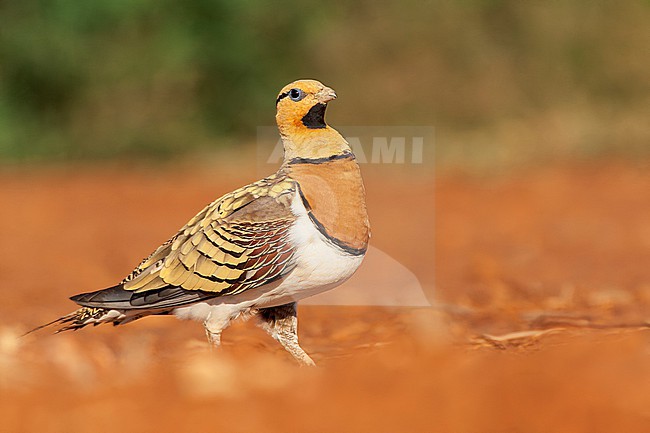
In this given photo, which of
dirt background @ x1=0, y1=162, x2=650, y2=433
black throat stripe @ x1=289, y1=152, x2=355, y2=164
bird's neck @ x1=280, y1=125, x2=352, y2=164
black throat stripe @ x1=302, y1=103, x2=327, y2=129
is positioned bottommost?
dirt background @ x1=0, y1=162, x2=650, y2=433

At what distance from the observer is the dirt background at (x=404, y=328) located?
2.37 meters

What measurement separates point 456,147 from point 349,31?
274cm

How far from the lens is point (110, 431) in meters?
2.37

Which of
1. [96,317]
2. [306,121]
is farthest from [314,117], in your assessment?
[96,317]

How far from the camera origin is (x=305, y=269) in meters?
3.01

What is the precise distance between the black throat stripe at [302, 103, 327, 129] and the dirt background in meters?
0.77

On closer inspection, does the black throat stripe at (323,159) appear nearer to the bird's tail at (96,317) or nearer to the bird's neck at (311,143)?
the bird's neck at (311,143)

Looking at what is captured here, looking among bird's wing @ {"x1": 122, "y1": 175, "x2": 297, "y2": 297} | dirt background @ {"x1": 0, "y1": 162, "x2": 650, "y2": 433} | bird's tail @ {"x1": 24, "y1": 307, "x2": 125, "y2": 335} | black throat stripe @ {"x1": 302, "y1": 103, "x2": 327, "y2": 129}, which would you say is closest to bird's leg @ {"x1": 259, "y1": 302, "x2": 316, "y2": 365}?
dirt background @ {"x1": 0, "y1": 162, "x2": 650, "y2": 433}

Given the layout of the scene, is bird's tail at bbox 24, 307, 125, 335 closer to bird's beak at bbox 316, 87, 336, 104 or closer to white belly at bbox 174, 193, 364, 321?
white belly at bbox 174, 193, 364, 321

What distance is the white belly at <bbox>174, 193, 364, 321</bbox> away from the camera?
300 centimetres

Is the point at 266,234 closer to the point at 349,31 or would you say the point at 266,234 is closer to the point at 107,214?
the point at 107,214

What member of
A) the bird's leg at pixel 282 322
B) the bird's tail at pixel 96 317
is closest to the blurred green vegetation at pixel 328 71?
the bird's leg at pixel 282 322

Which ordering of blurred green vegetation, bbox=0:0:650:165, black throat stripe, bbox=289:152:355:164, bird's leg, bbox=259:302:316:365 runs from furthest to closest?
blurred green vegetation, bbox=0:0:650:165
bird's leg, bbox=259:302:316:365
black throat stripe, bbox=289:152:355:164

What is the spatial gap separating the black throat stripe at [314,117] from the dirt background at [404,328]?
77 cm
